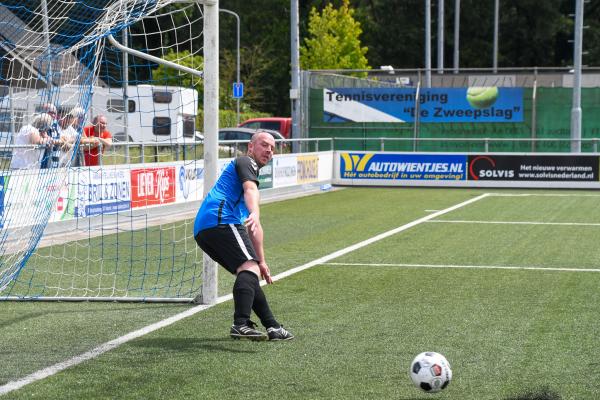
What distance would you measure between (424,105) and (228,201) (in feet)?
80.9

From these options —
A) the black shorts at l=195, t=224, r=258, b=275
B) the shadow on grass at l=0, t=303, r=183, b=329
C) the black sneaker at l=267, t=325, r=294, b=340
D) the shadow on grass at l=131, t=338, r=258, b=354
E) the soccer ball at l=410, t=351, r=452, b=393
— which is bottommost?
the shadow on grass at l=0, t=303, r=183, b=329

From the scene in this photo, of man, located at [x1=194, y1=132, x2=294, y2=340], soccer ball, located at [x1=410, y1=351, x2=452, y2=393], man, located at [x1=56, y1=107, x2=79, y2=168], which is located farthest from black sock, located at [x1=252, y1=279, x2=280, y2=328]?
man, located at [x1=56, y1=107, x2=79, y2=168]

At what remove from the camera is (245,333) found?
7.90 m

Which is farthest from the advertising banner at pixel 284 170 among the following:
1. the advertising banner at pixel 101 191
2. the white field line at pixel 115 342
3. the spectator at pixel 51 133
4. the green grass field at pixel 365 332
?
the spectator at pixel 51 133

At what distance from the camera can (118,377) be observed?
6.79 meters

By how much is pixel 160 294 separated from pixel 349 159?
1828 cm

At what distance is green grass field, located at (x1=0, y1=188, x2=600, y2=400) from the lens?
657 cm

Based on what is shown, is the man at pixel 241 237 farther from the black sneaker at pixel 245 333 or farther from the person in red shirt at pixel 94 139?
the person in red shirt at pixel 94 139

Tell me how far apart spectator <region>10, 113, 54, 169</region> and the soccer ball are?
19.1ft

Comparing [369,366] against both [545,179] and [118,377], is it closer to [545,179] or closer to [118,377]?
[118,377]

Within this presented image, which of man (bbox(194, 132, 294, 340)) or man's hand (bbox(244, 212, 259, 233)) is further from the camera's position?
man (bbox(194, 132, 294, 340))

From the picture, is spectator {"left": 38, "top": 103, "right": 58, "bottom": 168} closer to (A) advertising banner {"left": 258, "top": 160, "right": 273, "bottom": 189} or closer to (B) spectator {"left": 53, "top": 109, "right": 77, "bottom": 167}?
(B) spectator {"left": 53, "top": 109, "right": 77, "bottom": 167}

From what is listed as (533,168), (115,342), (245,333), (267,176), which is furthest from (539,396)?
(533,168)

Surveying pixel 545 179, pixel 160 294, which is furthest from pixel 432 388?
pixel 545 179
